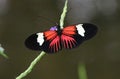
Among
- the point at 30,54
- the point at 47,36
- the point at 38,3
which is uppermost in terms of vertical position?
the point at 47,36

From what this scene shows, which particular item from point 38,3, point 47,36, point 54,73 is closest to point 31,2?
point 38,3

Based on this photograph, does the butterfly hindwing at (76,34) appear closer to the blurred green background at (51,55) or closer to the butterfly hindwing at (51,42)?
the butterfly hindwing at (51,42)

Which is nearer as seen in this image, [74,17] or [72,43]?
[72,43]

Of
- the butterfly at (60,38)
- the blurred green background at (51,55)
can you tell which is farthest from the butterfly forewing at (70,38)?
the blurred green background at (51,55)

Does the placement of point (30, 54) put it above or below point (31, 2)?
below

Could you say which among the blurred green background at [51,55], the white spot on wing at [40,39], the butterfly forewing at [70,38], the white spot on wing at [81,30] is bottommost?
the blurred green background at [51,55]

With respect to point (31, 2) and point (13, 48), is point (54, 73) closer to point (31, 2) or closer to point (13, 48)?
point (13, 48)
